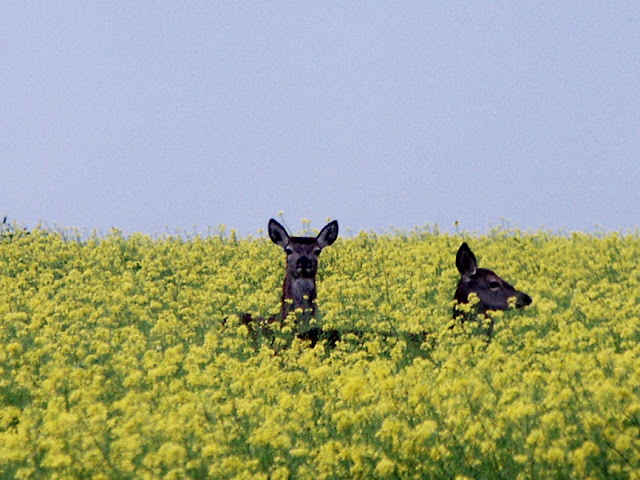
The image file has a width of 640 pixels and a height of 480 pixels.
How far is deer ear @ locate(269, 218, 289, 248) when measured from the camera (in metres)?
13.8

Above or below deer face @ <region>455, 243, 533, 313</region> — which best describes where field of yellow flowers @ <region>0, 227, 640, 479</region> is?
below

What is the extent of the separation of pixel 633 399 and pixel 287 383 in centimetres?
327

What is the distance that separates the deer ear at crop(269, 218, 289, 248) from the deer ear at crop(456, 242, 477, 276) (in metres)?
2.88

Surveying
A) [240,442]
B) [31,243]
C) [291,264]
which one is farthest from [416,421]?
[31,243]

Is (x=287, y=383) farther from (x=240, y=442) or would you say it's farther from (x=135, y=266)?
(x=135, y=266)

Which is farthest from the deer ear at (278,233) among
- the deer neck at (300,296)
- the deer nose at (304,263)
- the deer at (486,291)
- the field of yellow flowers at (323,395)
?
the deer at (486,291)

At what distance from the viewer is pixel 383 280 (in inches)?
670

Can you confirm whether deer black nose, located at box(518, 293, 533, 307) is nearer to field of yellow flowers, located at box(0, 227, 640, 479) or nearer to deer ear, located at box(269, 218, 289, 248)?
field of yellow flowers, located at box(0, 227, 640, 479)

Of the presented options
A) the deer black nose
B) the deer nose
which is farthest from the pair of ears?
the deer black nose

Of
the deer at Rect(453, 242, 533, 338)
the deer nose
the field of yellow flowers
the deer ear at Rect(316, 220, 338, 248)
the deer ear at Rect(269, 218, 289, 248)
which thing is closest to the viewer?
the field of yellow flowers

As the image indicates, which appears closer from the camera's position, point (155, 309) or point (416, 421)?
point (416, 421)

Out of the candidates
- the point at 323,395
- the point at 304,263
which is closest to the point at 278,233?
the point at 304,263

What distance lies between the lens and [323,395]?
809cm

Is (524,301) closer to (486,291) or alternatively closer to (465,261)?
(486,291)
